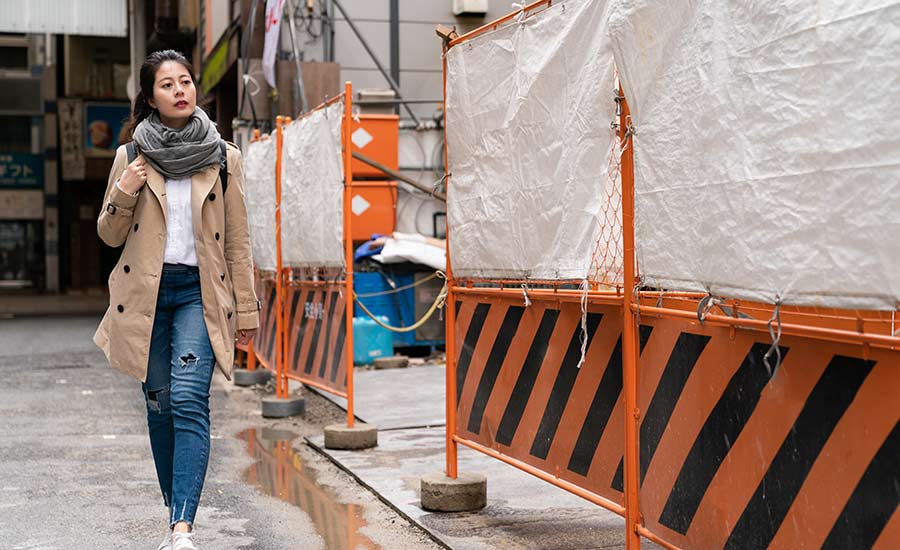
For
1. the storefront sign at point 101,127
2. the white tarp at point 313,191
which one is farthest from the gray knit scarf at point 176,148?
the storefront sign at point 101,127

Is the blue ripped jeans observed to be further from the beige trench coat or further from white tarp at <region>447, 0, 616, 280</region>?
white tarp at <region>447, 0, 616, 280</region>

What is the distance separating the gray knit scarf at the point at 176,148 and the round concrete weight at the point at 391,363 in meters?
7.98

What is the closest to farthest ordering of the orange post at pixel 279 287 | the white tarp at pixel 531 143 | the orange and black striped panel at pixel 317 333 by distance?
the white tarp at pixel 531 143 < the orange and black striped panel at pixel 317 333 < the orange post at pixel 279 287

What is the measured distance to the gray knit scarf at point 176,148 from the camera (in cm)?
481

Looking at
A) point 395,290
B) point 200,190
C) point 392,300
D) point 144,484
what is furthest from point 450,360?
point 392,300

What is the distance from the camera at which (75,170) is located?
4316 centimetres

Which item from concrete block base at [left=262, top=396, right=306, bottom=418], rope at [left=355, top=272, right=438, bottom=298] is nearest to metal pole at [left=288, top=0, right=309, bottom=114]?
rope at [left=355, top=272, right=438, bottom=298]

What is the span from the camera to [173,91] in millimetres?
4871

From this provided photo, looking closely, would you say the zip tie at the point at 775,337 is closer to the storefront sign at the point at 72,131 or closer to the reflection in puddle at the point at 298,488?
the reflection in puddle at the point at 298,488

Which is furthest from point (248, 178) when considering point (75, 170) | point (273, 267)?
point (75, 170)

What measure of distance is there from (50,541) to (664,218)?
3.29 m

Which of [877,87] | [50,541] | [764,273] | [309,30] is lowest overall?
[50,541]

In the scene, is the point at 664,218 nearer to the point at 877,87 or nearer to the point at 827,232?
the point at 827,232

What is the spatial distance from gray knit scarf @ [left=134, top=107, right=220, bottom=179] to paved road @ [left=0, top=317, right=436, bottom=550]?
1725 mm
